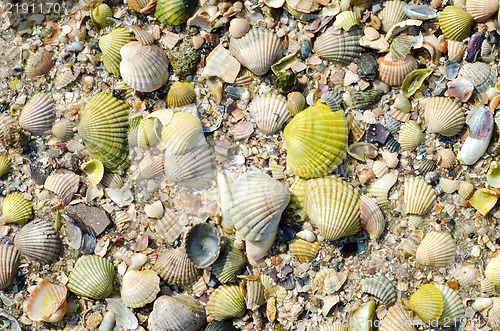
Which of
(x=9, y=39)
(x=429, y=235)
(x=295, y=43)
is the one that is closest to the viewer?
(x=429, y=235)

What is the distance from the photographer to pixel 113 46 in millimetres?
3041

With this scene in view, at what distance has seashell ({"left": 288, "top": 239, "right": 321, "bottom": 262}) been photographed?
279cm

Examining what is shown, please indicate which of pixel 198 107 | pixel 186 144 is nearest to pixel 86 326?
pixel 186 144

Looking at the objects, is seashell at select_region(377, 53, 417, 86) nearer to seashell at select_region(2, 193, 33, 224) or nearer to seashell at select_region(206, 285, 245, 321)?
seashell at select_region(206, 285, 245, 321)

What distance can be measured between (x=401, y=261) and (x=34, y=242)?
184cm

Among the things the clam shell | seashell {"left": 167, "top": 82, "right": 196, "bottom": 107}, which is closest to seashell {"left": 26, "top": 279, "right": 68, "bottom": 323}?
seashell {"left": 167, "top": 82, "right": 196, "bottom": 107}

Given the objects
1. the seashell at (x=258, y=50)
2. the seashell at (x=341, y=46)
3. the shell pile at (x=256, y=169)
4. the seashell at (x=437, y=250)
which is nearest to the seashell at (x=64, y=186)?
the shell pile at (x=256, y=169)

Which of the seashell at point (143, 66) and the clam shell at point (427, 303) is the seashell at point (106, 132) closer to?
the seashell at point (143, 66)

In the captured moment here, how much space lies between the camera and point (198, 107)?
9.80 ft

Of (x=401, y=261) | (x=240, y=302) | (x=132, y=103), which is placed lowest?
(x=240, y=302)

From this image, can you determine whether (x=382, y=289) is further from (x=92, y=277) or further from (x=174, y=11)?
(x=174, y=11)

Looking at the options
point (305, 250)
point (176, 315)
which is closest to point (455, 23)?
point (305, 250)

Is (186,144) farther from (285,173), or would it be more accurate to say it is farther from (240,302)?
(240,302)

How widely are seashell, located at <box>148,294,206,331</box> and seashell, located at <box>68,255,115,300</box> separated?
0.27 m
